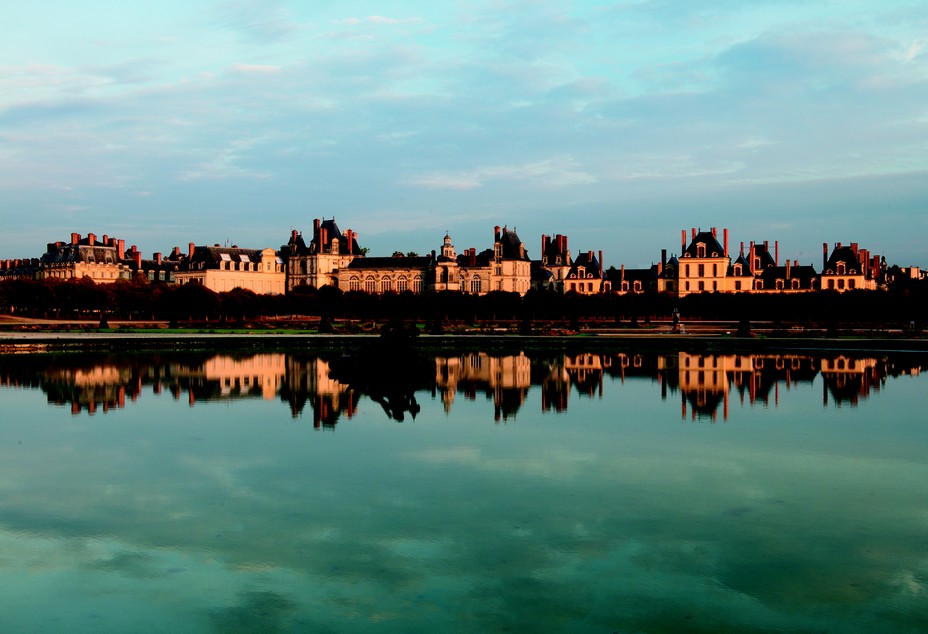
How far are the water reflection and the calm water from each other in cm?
41

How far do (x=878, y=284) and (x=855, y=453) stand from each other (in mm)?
82338

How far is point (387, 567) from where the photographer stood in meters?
8.10

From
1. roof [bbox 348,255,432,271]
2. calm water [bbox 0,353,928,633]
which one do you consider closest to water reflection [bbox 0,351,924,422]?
calm water [bbox 0,353,928,633]

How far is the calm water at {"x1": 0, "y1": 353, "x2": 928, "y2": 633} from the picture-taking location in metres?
7.23

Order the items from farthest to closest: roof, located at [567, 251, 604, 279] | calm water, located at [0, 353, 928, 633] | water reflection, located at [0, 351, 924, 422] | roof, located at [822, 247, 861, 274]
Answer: roof, located at [567, 251, 604, 279], roof, located at [822, 247, 861, 274], water reflection, located at [0, 351, 924, 422], calm water, located at [0, 353, 928, 633]

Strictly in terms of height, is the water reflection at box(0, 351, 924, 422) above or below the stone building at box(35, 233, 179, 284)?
below

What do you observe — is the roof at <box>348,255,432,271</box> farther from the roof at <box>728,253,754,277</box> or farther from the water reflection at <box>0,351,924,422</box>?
the water reflection at <box>0,351,924,422</box>

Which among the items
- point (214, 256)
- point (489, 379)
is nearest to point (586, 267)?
point (214, 256)

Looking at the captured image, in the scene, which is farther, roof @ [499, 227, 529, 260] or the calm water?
roof @ [499, 227, 529, 260]

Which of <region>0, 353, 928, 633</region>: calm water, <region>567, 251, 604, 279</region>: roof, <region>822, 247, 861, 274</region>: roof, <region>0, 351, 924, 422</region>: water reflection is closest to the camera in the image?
<region>0, 353, 928, 633</region>: calm water

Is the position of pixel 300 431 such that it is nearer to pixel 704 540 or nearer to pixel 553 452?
pixel 553 452

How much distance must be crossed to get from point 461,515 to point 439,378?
1398 centimetres

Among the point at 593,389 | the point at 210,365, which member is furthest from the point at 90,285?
the point at 593,389

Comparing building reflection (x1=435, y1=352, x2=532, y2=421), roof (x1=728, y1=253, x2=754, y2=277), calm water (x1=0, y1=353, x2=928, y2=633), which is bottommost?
calm water (x1=0, y1=353, x2=928, y2=633)
